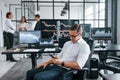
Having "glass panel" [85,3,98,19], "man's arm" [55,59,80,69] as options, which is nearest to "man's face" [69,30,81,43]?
"man's arm" [55,59,80,69]

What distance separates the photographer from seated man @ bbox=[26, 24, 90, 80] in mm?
2619

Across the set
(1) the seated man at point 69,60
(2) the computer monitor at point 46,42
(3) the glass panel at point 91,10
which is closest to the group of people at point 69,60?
(1) the seated man at point 69,60

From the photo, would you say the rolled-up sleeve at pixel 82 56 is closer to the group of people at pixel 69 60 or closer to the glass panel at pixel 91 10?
the group of people at pixel 69 60

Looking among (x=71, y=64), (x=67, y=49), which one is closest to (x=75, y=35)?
(x=67, y=49)

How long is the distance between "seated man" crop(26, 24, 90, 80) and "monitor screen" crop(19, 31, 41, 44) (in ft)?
4.81

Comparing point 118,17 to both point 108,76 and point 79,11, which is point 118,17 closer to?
point 108,76

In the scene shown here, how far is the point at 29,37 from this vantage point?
4383 millimetres

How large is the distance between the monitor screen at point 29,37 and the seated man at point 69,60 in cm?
146

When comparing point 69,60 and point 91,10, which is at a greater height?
point 91,10

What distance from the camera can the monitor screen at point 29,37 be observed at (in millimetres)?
4363

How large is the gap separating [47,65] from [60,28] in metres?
1.76

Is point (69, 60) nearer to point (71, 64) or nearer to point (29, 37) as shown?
point (71, 64)

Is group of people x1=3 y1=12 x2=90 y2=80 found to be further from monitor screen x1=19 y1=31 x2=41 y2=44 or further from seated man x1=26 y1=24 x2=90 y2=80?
monitor screen x1=19 y1=31 x2=41 y2=44

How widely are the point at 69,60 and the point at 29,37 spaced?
174 centimetres
